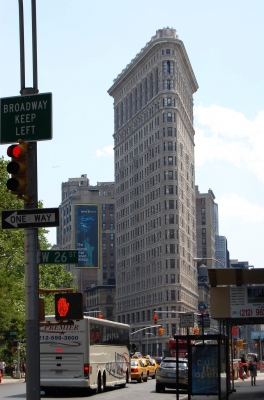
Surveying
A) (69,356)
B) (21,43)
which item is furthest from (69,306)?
(69,356)

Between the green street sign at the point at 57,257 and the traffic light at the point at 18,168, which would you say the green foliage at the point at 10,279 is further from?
the traffic light at the point at 18,168

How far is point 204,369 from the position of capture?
23906mm

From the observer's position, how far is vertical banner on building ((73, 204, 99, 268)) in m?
99.0

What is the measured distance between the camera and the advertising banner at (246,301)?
25.8 m

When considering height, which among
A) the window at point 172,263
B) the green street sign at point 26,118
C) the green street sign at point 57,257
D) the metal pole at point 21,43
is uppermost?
the window at point 172,263

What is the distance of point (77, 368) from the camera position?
103 feet

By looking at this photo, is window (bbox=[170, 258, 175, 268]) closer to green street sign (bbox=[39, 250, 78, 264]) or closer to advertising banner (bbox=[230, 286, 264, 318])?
advertising banner (bbox=[230, 286, 264, 318])

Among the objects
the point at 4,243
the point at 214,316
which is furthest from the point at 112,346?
the point at 4,243

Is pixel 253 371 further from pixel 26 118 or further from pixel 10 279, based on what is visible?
pixel 26 118

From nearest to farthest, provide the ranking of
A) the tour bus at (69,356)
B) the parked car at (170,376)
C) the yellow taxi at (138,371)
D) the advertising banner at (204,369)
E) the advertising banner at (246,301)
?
the advertising banner at (204,369) → the advertising banner at (246,301) → the tour bus at (69,356) → the parked car at (170,376) → the yellow taxi at (138,371)

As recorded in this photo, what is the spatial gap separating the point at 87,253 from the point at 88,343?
229 ft

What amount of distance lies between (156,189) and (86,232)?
196 ft

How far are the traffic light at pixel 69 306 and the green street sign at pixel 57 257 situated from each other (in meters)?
0.57

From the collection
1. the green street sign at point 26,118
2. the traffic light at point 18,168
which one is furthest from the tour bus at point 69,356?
the traffic light at point 18,168
